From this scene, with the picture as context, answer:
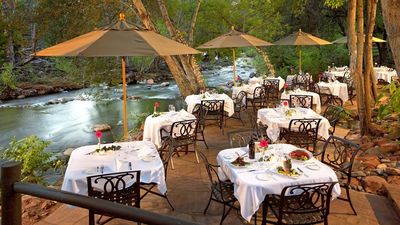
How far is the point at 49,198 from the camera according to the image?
200 cm

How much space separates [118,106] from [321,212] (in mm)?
17058

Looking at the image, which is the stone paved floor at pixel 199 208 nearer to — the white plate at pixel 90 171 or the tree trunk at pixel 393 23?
the white plate at pixel 90 171

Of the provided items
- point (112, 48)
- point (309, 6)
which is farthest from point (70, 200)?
point (309, 6)

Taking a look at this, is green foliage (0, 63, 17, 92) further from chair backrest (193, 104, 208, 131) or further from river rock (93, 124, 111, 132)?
chair backrest (193, 104, 208, 131)

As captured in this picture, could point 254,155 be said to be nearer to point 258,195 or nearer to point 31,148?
point 258,195

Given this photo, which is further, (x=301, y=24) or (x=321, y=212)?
(x=301, y=24)

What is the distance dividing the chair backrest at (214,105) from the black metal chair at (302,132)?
Result: 253 centimetres

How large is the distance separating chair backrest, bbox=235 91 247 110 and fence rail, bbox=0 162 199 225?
9311 mm

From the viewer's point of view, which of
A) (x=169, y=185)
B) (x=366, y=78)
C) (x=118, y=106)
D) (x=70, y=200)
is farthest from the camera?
(x=118, y=106)

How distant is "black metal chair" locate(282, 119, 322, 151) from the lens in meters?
6.89

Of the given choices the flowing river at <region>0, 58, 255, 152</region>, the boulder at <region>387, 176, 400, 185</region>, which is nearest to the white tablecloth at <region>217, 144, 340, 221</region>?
the boulder at <region>387, 176, 400, 185</region>

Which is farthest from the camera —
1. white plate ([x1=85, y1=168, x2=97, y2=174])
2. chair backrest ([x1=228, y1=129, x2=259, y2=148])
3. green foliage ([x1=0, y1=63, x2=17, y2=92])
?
green foliage ([x1=0, y1=63, x2=17, y2=92])

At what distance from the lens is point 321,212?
4.05 metres

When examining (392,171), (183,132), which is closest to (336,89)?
(392,171)
